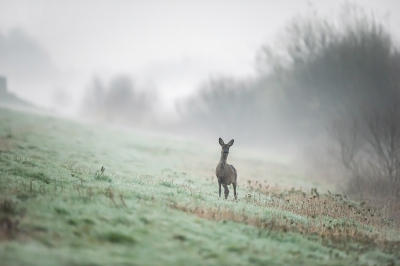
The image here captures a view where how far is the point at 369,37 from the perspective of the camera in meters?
31.6

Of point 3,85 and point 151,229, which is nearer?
point 151,229

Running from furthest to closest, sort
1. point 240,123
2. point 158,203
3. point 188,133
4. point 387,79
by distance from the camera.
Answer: point 188,133 < point 240,123 < point 387,79 < point 158,203

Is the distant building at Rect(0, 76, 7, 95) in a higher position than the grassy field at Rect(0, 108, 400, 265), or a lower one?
higher

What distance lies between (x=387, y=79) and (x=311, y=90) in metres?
12.7

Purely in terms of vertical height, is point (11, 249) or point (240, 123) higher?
point (240, 123)

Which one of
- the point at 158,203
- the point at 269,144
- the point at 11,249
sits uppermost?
the point at 269,144

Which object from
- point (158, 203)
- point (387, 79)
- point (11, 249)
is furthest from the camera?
point (387, 79)

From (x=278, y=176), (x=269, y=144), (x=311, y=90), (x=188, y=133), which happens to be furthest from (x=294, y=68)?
(x=188, y=133)

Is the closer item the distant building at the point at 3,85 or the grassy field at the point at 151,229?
the grassy field at the point at 151,229

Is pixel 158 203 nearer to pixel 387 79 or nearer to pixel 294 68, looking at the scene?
pixel 387 79

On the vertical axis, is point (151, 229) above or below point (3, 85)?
below

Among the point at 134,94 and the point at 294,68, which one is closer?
the point at 294,68

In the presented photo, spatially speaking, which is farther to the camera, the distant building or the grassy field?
the distant building

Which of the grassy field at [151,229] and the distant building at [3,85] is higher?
the distant building at [3,85]
